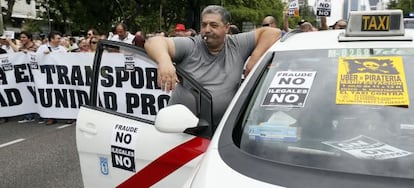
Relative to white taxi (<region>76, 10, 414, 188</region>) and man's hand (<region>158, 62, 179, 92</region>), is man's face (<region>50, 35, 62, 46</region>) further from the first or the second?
man's hand (<region>158, 62, 179, 92</region>)

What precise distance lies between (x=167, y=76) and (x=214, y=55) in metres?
0.57

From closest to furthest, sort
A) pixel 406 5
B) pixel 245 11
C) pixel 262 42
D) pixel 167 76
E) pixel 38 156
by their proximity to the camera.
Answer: pixel 167 76
pixel 262 42
pixel 38 156
pixel 406 5
pixel 245 11

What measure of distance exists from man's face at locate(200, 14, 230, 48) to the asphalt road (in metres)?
2.51

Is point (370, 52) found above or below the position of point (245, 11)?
above

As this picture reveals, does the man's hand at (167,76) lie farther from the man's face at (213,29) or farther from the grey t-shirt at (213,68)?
the man's face at (213,29)

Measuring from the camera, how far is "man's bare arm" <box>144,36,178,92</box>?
2662 millimetres

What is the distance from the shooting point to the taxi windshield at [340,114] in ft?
6.33

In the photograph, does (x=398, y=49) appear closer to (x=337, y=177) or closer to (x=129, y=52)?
(x=337, y=177)

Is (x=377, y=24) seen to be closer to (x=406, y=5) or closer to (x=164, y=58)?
(x=164, y=58)

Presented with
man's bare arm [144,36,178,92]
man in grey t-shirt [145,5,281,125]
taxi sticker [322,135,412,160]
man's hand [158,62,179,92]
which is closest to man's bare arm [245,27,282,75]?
man in grey t-shirt [145,5,281,125]

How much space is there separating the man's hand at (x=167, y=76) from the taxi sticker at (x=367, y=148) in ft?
3.22

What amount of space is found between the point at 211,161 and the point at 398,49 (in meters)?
1.14

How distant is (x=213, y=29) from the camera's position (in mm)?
3041

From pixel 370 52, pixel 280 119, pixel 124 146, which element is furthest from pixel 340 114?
pixel 124 146
